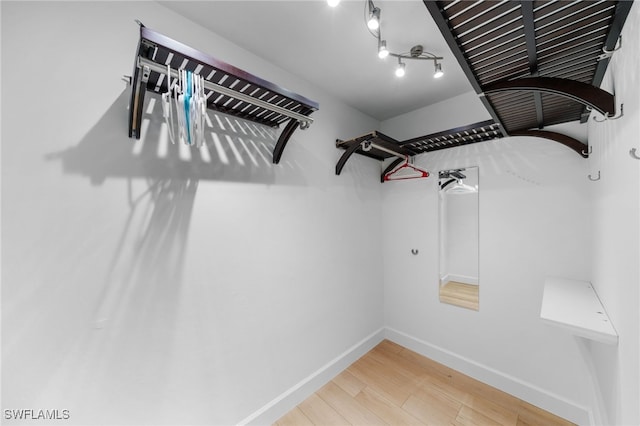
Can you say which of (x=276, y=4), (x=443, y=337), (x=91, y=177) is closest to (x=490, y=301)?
(x=443, y=337)

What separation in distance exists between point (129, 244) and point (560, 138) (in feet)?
9.48

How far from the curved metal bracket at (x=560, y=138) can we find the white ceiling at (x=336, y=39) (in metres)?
0.68

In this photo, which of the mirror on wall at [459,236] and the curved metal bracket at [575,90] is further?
the mirror on wall at [459,236]

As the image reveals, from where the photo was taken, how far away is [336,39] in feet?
5.01

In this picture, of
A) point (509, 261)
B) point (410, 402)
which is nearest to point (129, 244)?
point (410, 402)

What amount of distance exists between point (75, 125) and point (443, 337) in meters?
3.17

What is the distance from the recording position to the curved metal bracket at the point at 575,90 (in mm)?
923

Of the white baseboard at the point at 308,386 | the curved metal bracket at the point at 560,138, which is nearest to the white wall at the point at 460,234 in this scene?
the curved metal bracket at the point at 560,138

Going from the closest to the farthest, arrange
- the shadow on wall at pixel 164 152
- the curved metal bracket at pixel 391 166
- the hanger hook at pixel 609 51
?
the hanger hook at pixel 609 51
the shadow on wall at pixel 164 152
the curved metal bracket at pixel 391 166

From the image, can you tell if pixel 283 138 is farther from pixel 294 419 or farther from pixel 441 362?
pixel 441 362

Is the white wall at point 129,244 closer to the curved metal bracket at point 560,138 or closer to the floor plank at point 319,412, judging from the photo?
the floor plank at point 319,412

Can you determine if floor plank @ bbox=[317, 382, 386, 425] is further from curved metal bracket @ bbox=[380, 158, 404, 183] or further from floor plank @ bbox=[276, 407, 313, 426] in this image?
curved metal bracket @ bbox=[380, 158, 404, 183]

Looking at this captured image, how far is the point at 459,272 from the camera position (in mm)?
2279

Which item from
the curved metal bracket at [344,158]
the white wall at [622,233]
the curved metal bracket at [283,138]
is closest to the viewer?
the white wall at [622,233]
